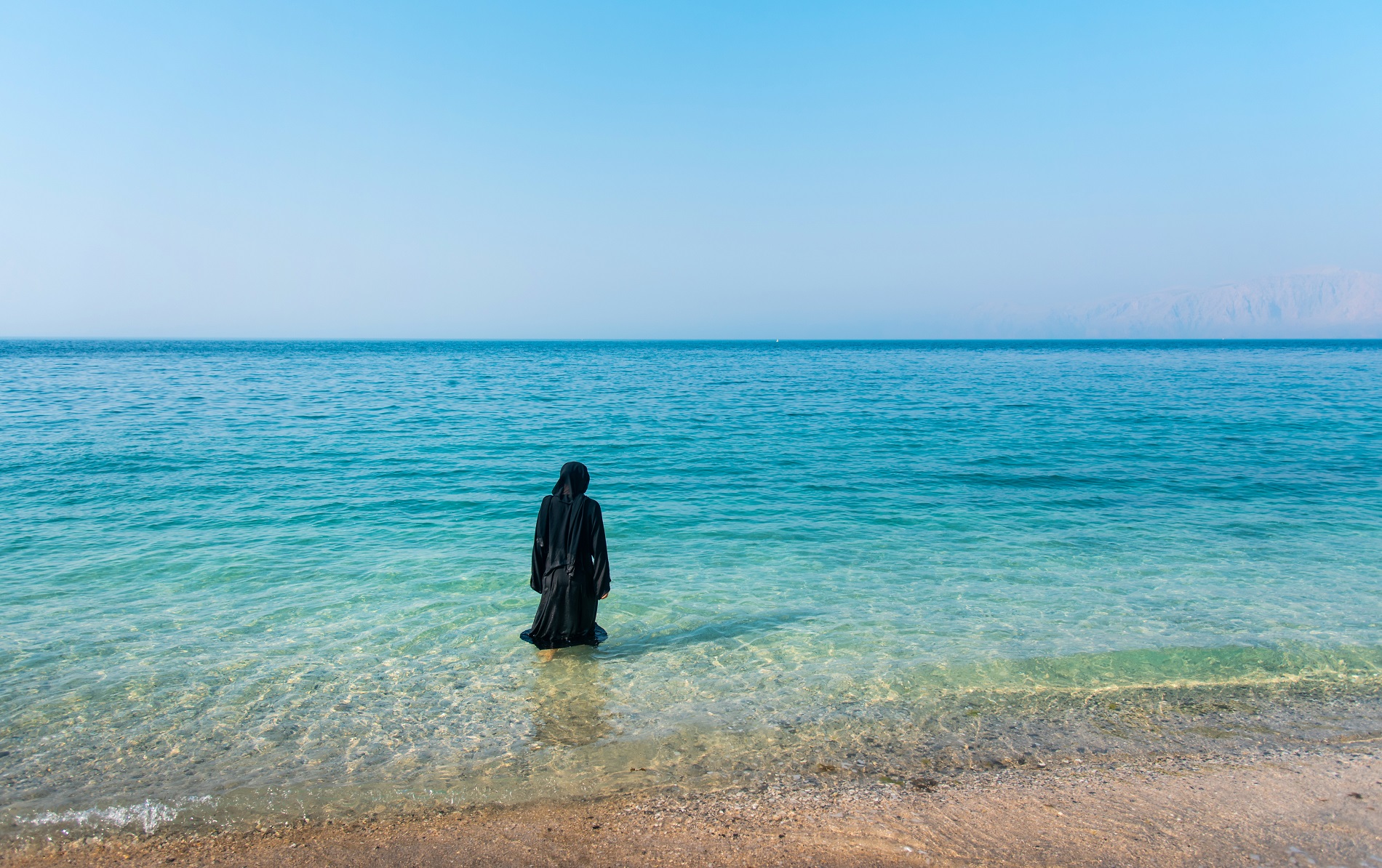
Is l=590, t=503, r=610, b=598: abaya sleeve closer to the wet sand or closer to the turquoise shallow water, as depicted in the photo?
the turquoise shallow water

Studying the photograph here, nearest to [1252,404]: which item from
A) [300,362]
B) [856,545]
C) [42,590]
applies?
[856,545]

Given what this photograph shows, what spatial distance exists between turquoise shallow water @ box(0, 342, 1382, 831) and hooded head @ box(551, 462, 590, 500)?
5.26 ft

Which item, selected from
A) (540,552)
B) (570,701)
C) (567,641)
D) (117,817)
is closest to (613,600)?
(567,641)

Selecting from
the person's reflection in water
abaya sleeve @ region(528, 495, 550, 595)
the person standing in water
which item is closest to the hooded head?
the person standing in water

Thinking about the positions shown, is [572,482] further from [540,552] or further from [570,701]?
[570,701]

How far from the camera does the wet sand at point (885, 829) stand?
12.6ft

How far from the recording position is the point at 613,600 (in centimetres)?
867

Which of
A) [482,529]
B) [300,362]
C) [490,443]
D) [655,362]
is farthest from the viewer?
[655,362]

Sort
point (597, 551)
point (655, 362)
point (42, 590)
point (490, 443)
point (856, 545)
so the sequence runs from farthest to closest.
A: point (655, 362) < point (490, 443) < point (856, 545) < point (42, 590) < point (597, 551)

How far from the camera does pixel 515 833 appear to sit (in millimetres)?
4121

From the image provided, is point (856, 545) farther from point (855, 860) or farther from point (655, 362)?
point (655, 362)

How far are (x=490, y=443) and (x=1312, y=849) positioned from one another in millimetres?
19927

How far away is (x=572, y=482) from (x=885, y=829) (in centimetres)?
341

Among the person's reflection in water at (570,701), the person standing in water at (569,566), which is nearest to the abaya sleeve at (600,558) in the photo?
the person standing in water at (569,566)
